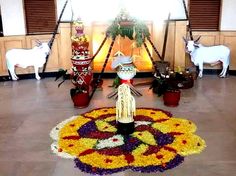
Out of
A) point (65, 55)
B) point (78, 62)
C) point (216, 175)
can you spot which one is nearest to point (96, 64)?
point (65, 55)

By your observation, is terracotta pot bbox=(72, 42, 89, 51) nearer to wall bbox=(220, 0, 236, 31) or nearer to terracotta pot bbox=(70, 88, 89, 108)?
terracotta pot bbox=(70, 88, 89, 108)

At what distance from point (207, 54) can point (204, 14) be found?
39.1 inches

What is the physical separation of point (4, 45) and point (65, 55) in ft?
4.68

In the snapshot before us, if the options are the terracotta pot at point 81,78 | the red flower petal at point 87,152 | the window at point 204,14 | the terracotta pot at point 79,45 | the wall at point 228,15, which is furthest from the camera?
the window at point 204,14

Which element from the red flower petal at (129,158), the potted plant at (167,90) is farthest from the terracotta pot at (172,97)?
the red flower petal at (129,158)

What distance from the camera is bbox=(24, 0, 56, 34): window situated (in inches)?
303

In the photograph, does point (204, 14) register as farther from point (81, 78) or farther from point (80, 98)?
point (80, 98)

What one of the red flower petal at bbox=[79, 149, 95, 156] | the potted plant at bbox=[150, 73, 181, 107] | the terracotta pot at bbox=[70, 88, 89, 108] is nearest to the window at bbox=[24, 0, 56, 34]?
the terracotta pot at bbox=[70, 88, 89, 108]

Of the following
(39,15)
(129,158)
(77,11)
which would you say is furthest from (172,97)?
(39,15)

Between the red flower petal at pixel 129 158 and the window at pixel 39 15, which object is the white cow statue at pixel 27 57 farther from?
the red flower petal at pixel 129 158

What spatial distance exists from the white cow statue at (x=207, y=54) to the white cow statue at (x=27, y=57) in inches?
132

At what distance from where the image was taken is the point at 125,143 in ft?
14.2

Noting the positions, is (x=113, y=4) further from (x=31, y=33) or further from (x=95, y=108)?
(x=95, y=108)

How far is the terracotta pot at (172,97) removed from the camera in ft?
18.7
